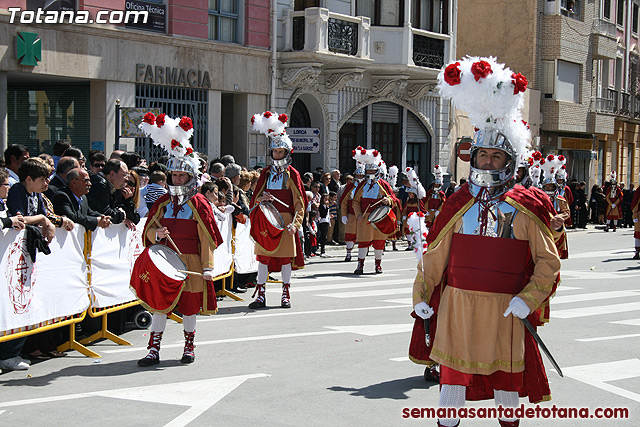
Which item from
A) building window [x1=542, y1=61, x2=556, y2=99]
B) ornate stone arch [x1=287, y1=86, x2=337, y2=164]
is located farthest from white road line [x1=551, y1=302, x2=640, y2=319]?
building window [x1=542, y1=61, x2=556, y2=99]

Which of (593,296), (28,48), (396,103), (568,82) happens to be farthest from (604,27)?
(593,296)

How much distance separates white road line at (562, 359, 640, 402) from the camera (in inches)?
308

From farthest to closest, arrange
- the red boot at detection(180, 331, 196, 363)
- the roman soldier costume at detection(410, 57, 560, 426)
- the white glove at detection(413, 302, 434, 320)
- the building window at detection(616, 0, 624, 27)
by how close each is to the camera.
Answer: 1. the building window at detection(616, 0, 624, 27)
2. the red boot at detection(180, 331, 196, 363)
3. the white glove at detection(413, 302, 434, 320)
4. the roman soldier costume at detection(410, 57, 560, 426)

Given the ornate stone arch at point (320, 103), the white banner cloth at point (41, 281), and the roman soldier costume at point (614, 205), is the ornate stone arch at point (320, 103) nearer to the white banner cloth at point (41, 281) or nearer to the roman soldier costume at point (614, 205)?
the roman soldier costume at point (614, 205)

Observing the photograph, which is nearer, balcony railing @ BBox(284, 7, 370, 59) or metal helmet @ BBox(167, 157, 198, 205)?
metal helmet @ BBox(167, 157, 198, 205)

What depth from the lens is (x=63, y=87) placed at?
20.9 m

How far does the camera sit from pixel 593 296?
45.9 feet

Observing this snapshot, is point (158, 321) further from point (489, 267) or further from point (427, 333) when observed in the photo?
point (489, 267)

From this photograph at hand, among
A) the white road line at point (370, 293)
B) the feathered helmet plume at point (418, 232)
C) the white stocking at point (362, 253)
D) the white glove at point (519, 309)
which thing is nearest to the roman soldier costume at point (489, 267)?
the white glove at point (519, 309)

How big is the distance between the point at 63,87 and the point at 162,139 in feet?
42.0

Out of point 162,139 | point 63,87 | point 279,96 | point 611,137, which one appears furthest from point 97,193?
point 611,137

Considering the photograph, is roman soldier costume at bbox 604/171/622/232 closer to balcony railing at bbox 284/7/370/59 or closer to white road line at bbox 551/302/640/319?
balcony railing at bbox 284/7/370/59

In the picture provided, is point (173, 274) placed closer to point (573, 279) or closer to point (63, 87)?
point (573, 279)

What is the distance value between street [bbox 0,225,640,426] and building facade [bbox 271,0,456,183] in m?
11.7
